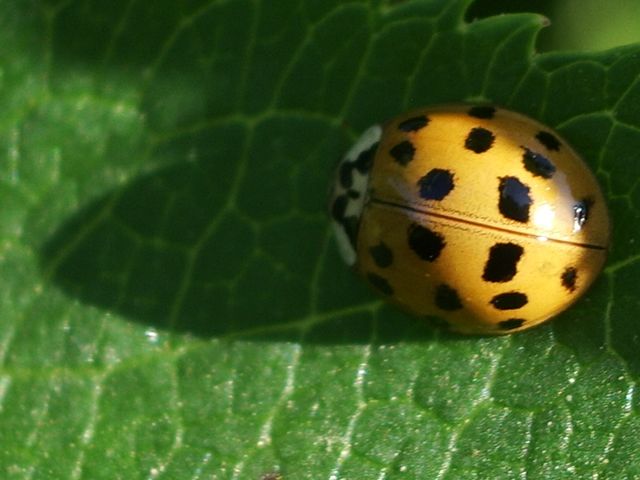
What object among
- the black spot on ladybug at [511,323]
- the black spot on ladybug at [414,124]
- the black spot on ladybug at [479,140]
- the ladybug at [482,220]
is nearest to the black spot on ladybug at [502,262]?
the ladybug at [482,220]

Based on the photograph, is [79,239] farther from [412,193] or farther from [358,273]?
[412,193]

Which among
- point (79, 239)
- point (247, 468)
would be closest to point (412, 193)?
point (247, 468)

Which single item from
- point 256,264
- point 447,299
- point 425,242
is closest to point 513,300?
point 447,299

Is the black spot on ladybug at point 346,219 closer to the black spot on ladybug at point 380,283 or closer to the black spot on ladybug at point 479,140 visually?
the black spot on ladybug at point 380,283

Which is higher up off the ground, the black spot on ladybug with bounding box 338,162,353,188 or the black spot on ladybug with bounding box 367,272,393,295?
the black spot on ladybug with bounding box 338,162,353,188

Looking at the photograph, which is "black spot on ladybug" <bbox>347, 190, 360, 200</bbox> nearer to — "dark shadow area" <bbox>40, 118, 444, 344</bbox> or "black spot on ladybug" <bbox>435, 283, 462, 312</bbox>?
"dark shadow area" <bbox>40, 118, 444, 344</bbox>

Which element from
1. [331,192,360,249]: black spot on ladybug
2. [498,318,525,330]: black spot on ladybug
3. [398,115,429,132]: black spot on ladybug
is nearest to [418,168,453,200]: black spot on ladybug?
[398,115,429,132]: black spot on ladybug

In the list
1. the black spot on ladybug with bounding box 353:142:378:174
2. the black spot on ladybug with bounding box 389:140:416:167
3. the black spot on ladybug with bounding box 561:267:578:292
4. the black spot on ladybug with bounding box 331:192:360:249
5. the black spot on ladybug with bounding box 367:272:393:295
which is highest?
the black spot on ladybug with bounding box 353:142:378:174
